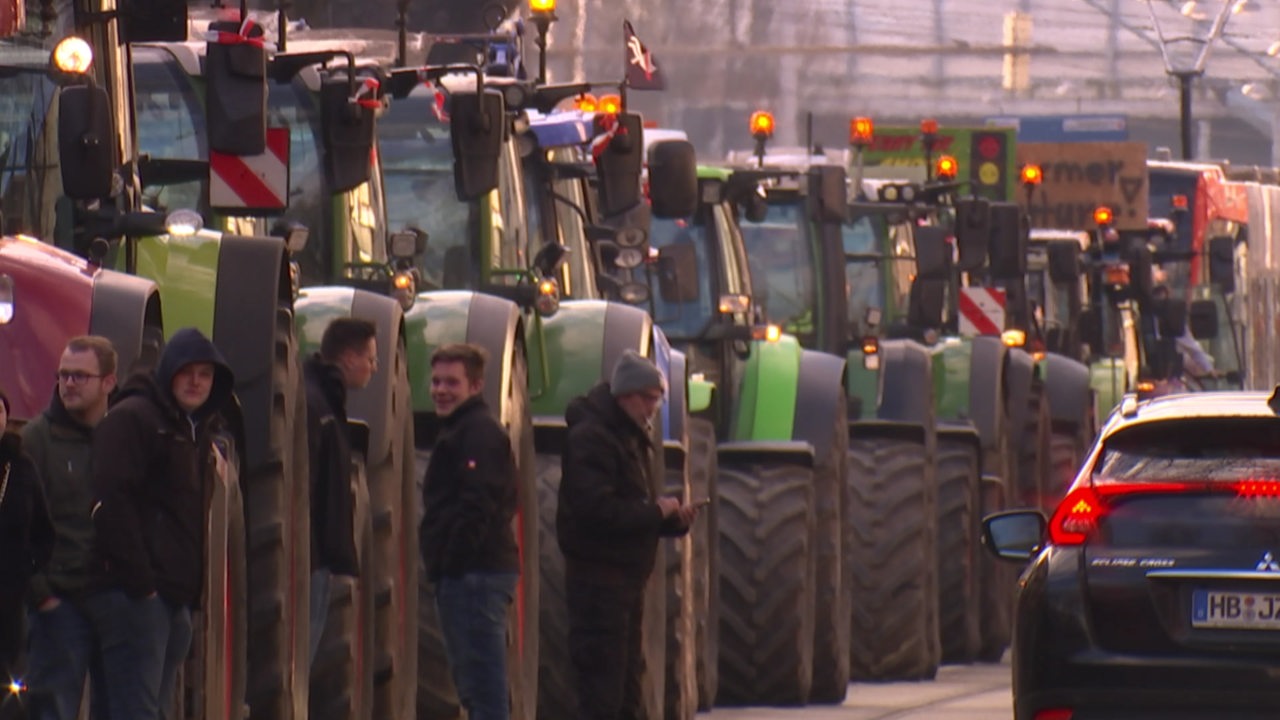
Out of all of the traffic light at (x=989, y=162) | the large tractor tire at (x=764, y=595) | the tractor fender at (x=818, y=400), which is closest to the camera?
the large tractor tire at (x=764, y=595)

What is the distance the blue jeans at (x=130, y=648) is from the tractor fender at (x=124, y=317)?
2.18 feet

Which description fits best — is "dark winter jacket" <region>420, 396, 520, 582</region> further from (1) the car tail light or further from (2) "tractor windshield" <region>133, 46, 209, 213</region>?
(1) the car tail light

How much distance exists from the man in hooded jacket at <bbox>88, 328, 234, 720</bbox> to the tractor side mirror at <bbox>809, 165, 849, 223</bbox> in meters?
10.2

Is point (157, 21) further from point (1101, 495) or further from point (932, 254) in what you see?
point (932, 254)

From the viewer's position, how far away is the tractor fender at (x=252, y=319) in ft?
33.1

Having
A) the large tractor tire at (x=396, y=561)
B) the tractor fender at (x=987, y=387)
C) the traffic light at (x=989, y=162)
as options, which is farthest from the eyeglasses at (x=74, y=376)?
the traffic light at (x=989, y=162)

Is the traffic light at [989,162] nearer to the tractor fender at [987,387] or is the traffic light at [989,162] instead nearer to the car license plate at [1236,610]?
the tractor fender at [987,387]

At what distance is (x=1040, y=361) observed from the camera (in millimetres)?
25875

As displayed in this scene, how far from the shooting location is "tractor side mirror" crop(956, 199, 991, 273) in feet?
73.0

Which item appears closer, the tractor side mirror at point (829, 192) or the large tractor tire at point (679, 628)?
the large tractor tire at point (679, 628)

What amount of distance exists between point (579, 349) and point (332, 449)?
10.2ft

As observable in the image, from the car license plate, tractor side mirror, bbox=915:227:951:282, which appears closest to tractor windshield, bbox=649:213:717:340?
tractor side mirror, bbox=915:227:951:282

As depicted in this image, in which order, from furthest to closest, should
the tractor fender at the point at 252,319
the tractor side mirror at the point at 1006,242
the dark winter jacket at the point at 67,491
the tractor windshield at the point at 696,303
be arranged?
the tractor side mirror at the point at 1006,242 → the tractor windshield at the point at 696,303 → the tractor fender at the point at 252,319 → the dark winter jacket at the point at 67,491

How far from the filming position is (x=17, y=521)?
8406 mm
